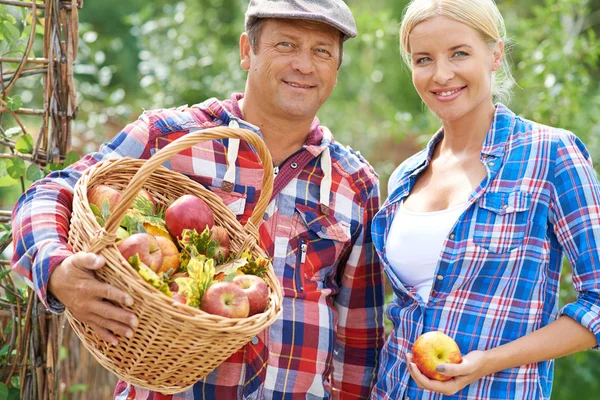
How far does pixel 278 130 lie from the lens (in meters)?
2.67

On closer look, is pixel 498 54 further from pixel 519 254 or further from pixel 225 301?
pixel 225 301

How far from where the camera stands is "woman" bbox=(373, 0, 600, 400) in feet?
6.90

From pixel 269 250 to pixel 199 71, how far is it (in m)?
3.58

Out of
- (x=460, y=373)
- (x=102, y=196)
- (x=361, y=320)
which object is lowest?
(x=361, y=320)

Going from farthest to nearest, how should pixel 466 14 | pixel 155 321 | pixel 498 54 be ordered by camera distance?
pixel 498 54 → pixel 466 14 → pixel 155 321

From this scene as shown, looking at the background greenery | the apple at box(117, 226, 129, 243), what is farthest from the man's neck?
the apple at box(117, 226, 129, 243)

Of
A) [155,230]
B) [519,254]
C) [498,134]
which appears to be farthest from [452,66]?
[155,230]

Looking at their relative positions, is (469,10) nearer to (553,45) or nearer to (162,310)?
(162,310)

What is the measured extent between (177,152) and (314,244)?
2.68 ft

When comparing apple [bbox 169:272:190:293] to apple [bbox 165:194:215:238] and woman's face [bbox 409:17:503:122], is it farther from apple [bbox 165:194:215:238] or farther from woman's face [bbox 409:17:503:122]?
woman's face [bbox 409:17:503:122]

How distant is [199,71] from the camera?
5820mm

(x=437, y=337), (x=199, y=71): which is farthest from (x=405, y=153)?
(x=437, y=337)

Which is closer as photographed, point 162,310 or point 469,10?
point 162,310

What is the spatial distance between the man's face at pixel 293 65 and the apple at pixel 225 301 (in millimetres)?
895
